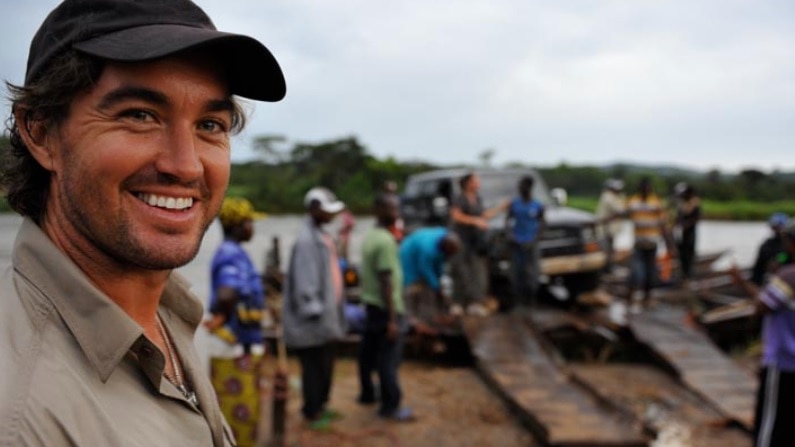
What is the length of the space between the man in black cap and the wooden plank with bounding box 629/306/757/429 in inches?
238

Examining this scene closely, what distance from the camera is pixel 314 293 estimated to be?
4.74 meters

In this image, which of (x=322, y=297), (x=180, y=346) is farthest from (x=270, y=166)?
(x=180, y=346)

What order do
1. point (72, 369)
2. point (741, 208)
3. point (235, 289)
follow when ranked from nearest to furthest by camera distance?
point (72, 369)
point (235, 289)
point (741, 208)

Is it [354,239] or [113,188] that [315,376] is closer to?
[113,188]

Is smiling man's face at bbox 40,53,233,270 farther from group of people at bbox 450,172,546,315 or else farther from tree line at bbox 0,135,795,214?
tree line at bbox 0,135,795,214

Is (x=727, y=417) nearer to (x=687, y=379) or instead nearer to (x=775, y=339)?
(x=687, y=379)

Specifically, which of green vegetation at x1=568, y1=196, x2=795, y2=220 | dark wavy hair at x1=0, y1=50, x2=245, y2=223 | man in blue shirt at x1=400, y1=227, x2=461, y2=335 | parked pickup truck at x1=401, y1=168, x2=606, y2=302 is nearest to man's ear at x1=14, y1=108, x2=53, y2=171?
dark wavy hair at x1=0, y1=50, x2=245, y2=223

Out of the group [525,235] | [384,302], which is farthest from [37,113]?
[525,235]

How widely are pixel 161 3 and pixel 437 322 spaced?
23.6 ft

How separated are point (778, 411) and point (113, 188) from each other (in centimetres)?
475

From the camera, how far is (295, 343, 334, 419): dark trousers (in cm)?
495

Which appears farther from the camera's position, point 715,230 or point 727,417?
point 715,230

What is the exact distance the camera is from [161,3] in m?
1.13

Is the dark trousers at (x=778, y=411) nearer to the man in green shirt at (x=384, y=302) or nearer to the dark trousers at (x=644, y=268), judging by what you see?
the man in green shirt at (x=384, y=302)
